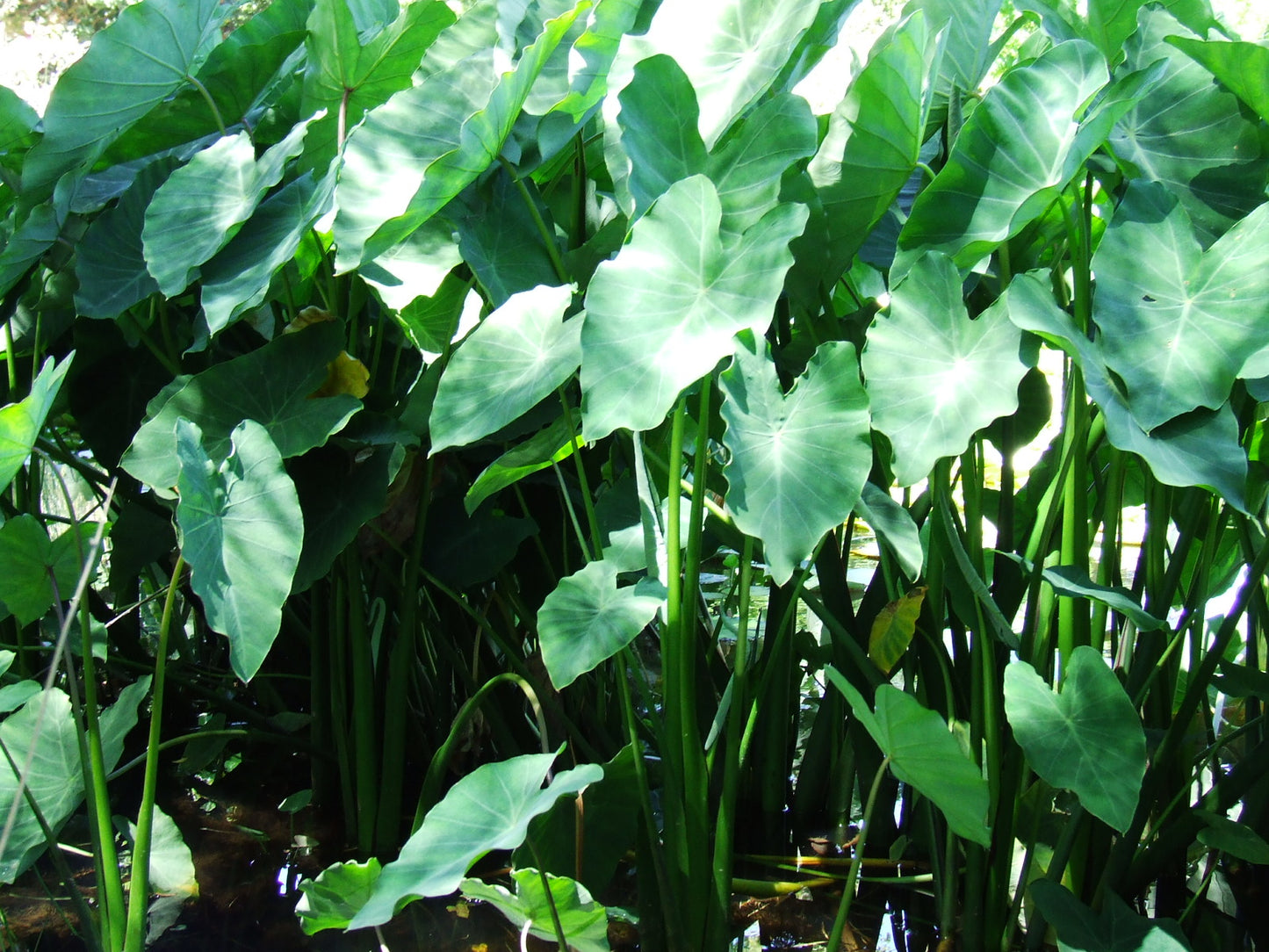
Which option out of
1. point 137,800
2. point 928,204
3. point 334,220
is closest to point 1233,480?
point 928,204

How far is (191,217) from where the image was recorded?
3.57 ft

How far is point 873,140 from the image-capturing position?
0.87 metres

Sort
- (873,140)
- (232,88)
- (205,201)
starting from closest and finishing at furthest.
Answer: (873,140), (205,201), (232,88)

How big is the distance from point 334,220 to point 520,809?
55cm

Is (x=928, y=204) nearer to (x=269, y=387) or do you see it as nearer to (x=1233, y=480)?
(x=1233, y=480)

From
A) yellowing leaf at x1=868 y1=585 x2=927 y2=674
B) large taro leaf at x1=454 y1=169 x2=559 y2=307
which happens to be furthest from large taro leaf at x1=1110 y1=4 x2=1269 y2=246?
large taro leaf at x1=454 y1=169 x2=559 y2=307

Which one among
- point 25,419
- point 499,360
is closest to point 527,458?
point 499,360

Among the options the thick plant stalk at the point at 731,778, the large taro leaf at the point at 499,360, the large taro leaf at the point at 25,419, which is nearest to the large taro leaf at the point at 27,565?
the large taro leaf at the point at 25,419

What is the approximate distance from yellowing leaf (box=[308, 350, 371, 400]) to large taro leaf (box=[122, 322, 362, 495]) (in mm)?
28

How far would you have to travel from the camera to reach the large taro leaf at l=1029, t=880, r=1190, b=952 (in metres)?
0.85

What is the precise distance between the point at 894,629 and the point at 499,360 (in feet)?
1.40

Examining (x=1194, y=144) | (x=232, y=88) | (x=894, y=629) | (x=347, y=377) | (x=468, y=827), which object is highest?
(x=232, y=88)

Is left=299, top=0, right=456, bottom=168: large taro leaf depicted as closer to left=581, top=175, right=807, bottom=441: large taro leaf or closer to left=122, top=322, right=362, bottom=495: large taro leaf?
left=122, top=322, right=362, bottom=495: large taro leaf

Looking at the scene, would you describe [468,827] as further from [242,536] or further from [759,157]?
[759,157]
